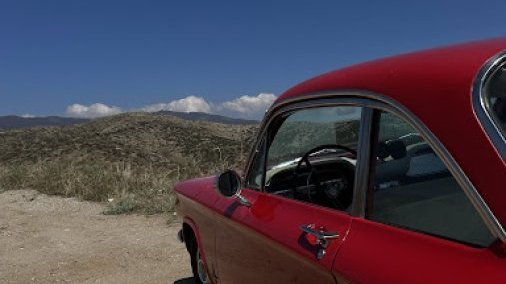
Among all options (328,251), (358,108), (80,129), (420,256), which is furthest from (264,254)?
(80,129)

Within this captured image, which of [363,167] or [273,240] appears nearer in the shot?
[363,167]

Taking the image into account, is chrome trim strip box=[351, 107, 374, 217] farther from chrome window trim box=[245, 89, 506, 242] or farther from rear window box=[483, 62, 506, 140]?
rear window box=[483, 62, 506, 140]

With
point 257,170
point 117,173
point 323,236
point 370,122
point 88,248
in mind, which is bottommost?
point 88,248

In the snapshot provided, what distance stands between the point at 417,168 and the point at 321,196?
866 millimetres

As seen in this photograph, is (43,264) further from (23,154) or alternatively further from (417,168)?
(23,154)

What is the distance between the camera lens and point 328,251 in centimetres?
221

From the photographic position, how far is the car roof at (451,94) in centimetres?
169

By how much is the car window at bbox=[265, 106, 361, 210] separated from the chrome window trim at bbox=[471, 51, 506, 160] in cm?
86

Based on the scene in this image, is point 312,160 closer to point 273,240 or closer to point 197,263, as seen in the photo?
point 273,240

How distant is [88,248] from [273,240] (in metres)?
5.27

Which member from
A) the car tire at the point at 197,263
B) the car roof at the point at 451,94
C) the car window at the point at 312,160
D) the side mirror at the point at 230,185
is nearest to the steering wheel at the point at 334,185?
the car window at the point at 312,160

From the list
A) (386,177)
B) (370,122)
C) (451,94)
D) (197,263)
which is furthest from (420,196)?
(197,263)

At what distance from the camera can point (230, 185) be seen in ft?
11.1

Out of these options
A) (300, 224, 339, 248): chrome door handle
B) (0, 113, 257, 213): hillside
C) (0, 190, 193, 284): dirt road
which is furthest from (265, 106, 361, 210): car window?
(0, 190, 193, 284): dirt road
